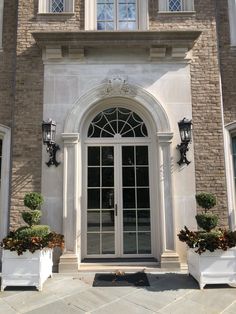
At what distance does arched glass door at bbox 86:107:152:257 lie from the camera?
20.4 feet

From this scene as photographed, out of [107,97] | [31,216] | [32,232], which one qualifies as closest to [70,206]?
[31,216]

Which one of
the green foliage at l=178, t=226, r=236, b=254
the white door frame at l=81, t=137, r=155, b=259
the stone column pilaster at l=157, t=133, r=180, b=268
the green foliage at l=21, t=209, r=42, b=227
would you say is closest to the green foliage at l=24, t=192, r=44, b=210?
the green foliage at l=21, t=209, r=42, b=227

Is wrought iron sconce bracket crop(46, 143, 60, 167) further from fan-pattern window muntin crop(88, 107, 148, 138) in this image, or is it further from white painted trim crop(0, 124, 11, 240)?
white painted trim crop(0, 124, 11, 240)

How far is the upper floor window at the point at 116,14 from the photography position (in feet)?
22.1

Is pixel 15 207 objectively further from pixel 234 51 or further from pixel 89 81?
pixel 234 51

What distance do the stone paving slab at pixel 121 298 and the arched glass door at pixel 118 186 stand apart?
1160mm

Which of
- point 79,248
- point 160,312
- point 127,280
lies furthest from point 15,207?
point 160,312

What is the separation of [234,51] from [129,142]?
3.24 meters

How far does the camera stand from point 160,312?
3936 mm

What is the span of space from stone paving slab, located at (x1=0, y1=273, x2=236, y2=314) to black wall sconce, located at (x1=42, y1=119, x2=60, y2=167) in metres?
2.29

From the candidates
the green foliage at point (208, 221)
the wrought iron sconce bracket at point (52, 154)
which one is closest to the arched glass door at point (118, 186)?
the wrought iron sconce bracket at point (52, 154)

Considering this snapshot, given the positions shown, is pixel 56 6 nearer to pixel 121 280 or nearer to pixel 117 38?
pixel 117 38

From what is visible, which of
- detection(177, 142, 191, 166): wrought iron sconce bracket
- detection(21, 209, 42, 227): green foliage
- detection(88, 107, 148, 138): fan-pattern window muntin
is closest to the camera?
detection(21, 209, 42, 227): green foliage

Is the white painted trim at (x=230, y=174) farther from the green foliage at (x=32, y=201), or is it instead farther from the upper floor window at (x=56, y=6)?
the upper floor window at (x=56, y=6)
